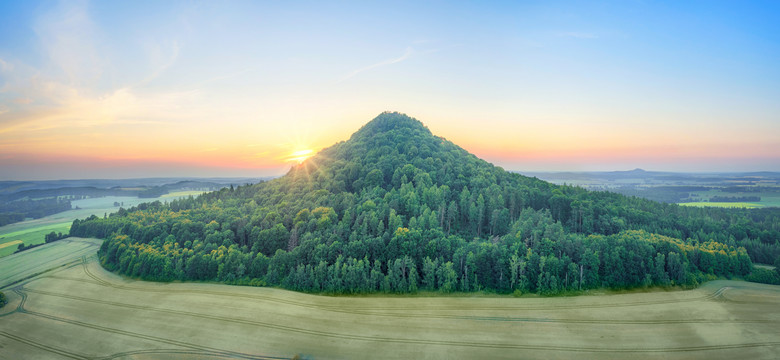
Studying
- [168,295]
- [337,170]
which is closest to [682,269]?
[337,170]

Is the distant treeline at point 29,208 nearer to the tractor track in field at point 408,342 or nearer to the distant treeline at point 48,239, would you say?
the distant treeline at point 48,239

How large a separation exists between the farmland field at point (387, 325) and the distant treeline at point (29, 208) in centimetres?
10835

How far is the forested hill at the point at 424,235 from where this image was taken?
52906 mm

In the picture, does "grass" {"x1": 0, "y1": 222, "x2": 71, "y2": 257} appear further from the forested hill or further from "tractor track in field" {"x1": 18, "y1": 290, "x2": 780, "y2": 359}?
"tractor track in field" {"x1": 18, "y1": 290, "x2": 780, "y2": 359}

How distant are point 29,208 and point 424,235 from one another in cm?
21204

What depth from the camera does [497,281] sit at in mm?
52688

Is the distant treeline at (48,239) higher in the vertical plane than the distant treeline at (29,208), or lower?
lower

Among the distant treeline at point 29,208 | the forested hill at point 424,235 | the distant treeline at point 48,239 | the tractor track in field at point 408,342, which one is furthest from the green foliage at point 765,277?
the distant treeline at point 29,208

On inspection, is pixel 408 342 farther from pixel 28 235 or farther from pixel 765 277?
pixel 28 235

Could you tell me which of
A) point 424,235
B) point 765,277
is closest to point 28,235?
point 424,235

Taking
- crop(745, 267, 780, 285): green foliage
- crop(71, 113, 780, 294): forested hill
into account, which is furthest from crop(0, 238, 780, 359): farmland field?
crop(71, 113, 780, 294): forested hill

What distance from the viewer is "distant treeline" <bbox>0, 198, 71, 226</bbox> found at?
124 metres

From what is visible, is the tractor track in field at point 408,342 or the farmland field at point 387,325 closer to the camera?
the tractor track in field at point 408,342

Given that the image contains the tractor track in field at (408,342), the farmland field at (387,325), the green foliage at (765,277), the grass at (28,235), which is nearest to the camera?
the tractor track in field at (408,342)
